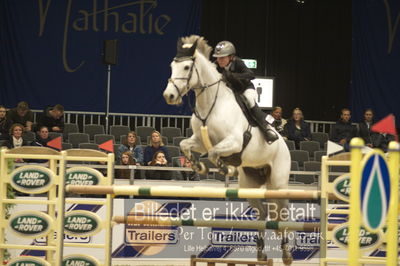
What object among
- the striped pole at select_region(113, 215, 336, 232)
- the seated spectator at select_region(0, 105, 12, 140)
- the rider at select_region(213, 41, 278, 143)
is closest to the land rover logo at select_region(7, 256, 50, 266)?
the striped pole at select_region(113, 215, 336, 232)

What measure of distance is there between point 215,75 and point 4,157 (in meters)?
2.01

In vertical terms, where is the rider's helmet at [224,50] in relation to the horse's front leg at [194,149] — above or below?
above

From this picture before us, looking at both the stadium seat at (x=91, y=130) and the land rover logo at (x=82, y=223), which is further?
the stadium seat at (x=91, y=130)

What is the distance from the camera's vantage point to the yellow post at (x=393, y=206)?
3.67 m

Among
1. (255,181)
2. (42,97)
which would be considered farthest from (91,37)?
(255,181)

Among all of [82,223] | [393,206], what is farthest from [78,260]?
[393,206]

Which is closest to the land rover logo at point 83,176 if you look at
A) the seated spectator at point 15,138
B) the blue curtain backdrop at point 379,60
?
the seated spectator at point 15,138

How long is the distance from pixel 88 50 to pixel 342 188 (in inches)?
356

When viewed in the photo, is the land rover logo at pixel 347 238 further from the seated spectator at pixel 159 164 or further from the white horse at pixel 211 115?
the seated spectator at pixel 159 164

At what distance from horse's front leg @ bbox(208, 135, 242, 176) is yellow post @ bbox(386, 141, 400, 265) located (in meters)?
1.93

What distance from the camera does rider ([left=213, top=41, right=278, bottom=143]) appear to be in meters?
6.03

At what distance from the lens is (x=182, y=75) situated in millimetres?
5422

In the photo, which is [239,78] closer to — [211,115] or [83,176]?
[211,115]

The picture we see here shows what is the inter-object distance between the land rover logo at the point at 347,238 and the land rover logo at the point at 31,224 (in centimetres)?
246
